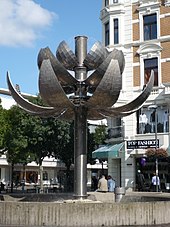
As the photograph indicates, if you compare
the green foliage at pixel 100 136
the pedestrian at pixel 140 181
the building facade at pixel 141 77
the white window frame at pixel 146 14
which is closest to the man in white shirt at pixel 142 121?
the building facade at pixel 141 77

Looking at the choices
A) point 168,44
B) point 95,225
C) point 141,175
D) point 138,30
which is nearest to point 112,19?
point 138,30

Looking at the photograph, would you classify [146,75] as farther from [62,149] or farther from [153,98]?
[62,149]

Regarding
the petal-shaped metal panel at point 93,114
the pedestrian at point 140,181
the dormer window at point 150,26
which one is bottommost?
the pedestrian at point 140,181

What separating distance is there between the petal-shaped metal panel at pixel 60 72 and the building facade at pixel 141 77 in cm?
1822

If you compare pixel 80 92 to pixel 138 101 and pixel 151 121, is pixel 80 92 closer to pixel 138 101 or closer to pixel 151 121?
pixel 138 101

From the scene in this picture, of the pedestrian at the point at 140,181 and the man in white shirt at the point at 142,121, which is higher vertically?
the man in white shirt at the point at 142,121

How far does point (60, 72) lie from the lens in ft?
53.0

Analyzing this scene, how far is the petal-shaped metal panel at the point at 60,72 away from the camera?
16.1m

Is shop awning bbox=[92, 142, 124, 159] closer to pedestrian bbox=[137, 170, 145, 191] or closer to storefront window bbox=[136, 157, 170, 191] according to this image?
storefront window bbox=[136, 157, 170, 191]

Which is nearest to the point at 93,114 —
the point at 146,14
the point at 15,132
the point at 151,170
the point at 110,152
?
the point at 151,170

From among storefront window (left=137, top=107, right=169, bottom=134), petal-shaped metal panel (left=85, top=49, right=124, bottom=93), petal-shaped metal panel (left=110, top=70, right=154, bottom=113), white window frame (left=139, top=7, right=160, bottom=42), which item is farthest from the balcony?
petal-shaped metal panel (left=110, top=70, right=154, bottom=113)

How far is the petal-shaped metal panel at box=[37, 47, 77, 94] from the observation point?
16.1 meters

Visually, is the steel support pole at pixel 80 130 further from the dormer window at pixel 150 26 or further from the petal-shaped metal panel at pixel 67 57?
the dormer window at pixel 150 26

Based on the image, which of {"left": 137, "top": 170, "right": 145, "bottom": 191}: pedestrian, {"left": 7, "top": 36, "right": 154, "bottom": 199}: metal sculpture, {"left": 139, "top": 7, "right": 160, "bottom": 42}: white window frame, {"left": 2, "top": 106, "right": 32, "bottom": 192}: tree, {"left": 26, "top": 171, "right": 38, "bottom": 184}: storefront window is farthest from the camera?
{"left": 26, "top": 171, "right": 38, "bottom": 184}: storefront window
